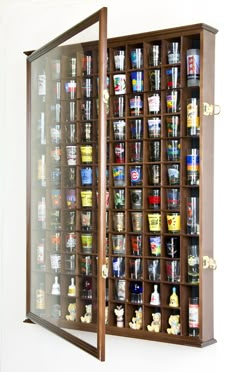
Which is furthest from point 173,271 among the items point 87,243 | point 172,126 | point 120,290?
point 172,126

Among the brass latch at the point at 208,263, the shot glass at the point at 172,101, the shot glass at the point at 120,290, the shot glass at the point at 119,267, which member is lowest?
the shot glass at the point at 120,290

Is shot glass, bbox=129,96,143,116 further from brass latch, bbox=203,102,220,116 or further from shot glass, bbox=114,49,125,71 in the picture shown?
brass latch, bbox=203,102,220,116

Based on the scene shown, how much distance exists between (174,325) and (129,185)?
72 cm

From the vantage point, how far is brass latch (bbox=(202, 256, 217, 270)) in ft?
10.6

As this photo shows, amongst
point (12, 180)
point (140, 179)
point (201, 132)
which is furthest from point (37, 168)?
point (201, 132)

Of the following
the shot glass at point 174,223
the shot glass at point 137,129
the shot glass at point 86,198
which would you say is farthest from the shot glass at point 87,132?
the shot glass at point 174,223

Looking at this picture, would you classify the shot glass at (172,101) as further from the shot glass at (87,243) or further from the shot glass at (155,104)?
the shot glass at (87,243)

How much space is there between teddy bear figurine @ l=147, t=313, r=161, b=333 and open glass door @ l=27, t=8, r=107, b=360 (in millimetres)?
374

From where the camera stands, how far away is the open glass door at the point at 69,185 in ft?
9.97

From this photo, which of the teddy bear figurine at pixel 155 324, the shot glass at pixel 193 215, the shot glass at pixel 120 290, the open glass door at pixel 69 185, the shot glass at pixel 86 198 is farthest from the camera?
A: the shot glass at pixel 120 290

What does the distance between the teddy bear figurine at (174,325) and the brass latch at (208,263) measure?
29 cm

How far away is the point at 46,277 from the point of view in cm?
368

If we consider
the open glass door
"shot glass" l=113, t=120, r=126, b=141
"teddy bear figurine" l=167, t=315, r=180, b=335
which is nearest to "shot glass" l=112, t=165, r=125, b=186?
"shot glass" l=113, t=120, r=126, b=141

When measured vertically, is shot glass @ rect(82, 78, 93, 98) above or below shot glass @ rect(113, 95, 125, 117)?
above
